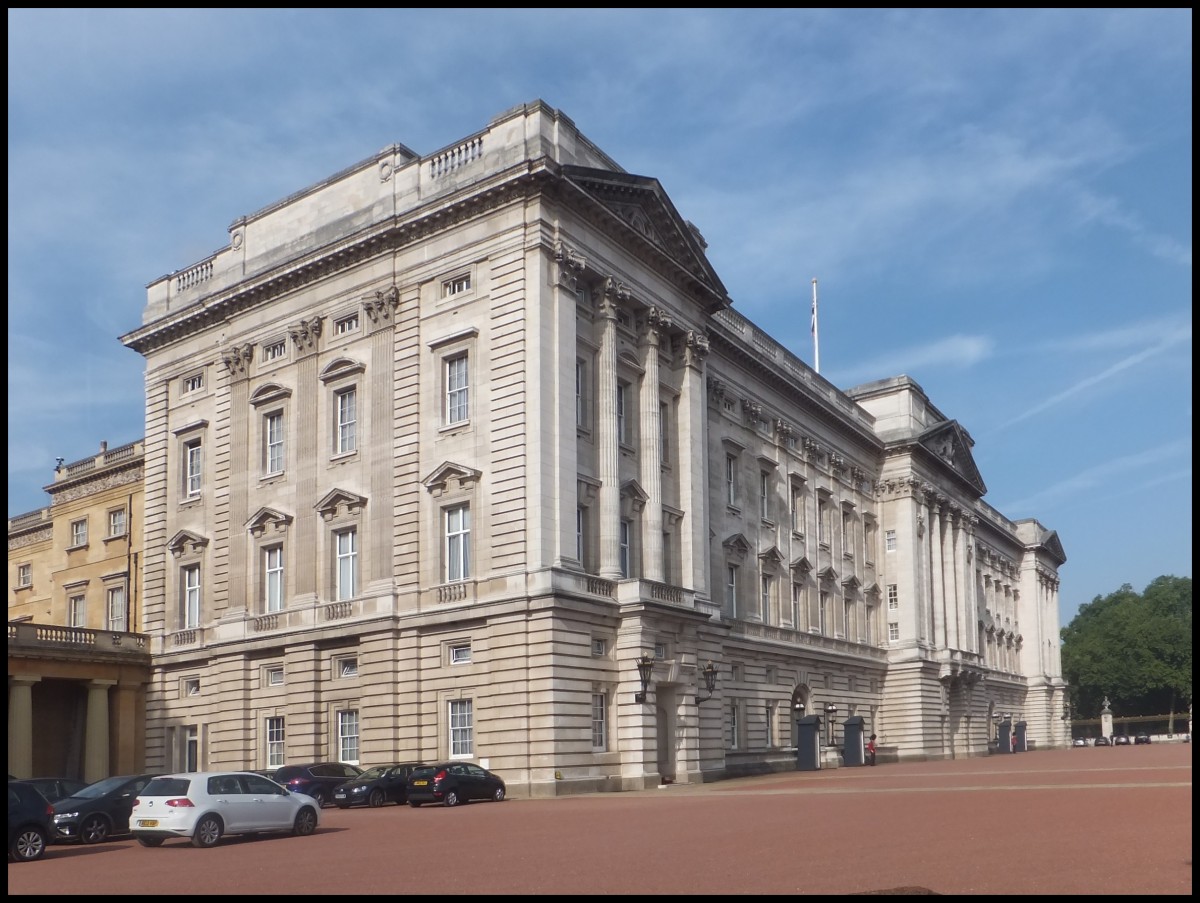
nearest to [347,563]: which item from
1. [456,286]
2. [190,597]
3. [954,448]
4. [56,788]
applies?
[190,597]

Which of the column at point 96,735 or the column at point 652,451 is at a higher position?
the column at point 652,451

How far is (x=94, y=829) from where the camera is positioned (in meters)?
29.7

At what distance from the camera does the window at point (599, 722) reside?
44406 mm

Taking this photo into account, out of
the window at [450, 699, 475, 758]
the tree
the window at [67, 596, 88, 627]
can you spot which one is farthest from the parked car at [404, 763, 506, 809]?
the tree

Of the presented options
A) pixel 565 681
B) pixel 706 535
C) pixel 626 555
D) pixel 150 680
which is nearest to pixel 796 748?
pixel 706 535

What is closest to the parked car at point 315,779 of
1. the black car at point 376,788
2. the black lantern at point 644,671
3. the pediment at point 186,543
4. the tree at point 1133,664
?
the black car at point 376,788

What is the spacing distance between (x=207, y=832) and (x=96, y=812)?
4.70 m

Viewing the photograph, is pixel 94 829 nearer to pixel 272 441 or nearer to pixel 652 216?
pixel 272 441

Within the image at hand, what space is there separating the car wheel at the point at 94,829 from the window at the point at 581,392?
21596 mm

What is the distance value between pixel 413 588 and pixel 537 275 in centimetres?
1148

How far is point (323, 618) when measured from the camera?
4853 cm

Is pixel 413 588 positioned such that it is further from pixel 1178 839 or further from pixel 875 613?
pixel 875 613

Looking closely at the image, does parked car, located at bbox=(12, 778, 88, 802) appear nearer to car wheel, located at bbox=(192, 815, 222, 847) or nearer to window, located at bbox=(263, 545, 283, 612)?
car wheel, located at bbox=(192, 815, 222, 847)

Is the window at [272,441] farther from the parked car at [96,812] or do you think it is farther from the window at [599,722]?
the parked car at [96,812]
